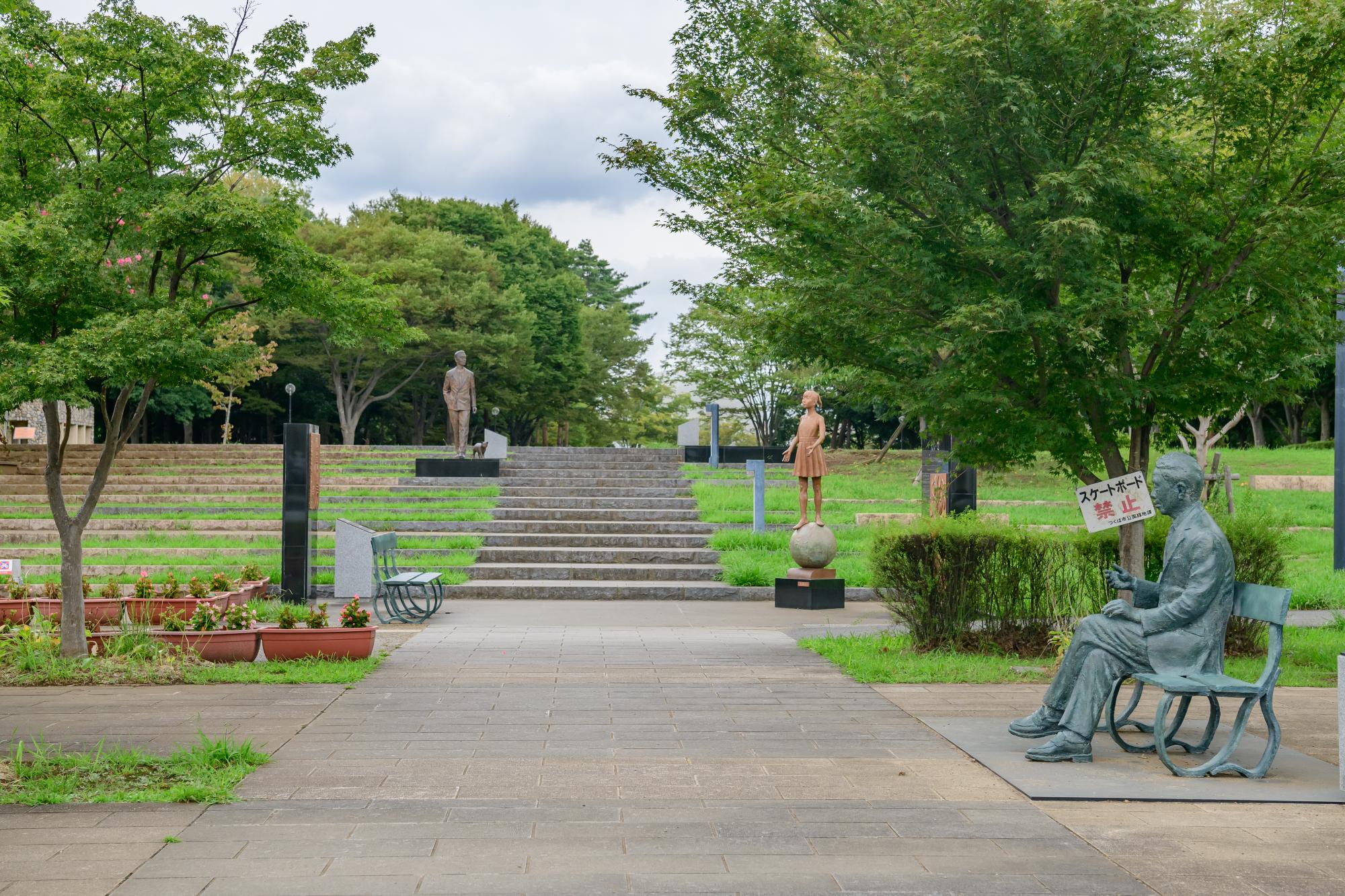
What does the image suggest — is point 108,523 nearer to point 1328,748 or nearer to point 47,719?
point 47,719

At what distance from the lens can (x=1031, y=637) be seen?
33.5ft

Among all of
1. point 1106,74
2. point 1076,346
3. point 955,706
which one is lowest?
point 955,706

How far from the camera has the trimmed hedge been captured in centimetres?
995

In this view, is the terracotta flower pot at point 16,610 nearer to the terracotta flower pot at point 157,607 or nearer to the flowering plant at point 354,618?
the terracotta flower pot at point 157,607

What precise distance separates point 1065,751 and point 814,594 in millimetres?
8696

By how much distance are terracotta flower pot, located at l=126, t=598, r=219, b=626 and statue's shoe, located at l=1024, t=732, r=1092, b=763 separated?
7395 mm

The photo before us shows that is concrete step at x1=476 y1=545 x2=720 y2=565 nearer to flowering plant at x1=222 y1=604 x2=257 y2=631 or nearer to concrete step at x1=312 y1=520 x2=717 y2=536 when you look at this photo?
concrete step at x1=312 y1=520 x2=717 y2=536

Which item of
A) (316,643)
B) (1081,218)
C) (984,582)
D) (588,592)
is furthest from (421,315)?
(1081,218)

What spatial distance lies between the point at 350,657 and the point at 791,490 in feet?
51.0

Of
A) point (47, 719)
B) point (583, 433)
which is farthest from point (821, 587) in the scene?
point (583, 433)

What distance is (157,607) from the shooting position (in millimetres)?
10672

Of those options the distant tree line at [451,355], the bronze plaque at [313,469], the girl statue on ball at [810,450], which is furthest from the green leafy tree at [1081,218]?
the distant tree line at [451,355]

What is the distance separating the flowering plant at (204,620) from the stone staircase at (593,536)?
6.30 m

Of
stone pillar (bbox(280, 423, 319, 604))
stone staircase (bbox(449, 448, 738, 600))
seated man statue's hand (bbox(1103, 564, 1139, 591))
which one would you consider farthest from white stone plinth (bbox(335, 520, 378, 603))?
seated man statue's hand (bbox(1103, 564, 1139, 591))
